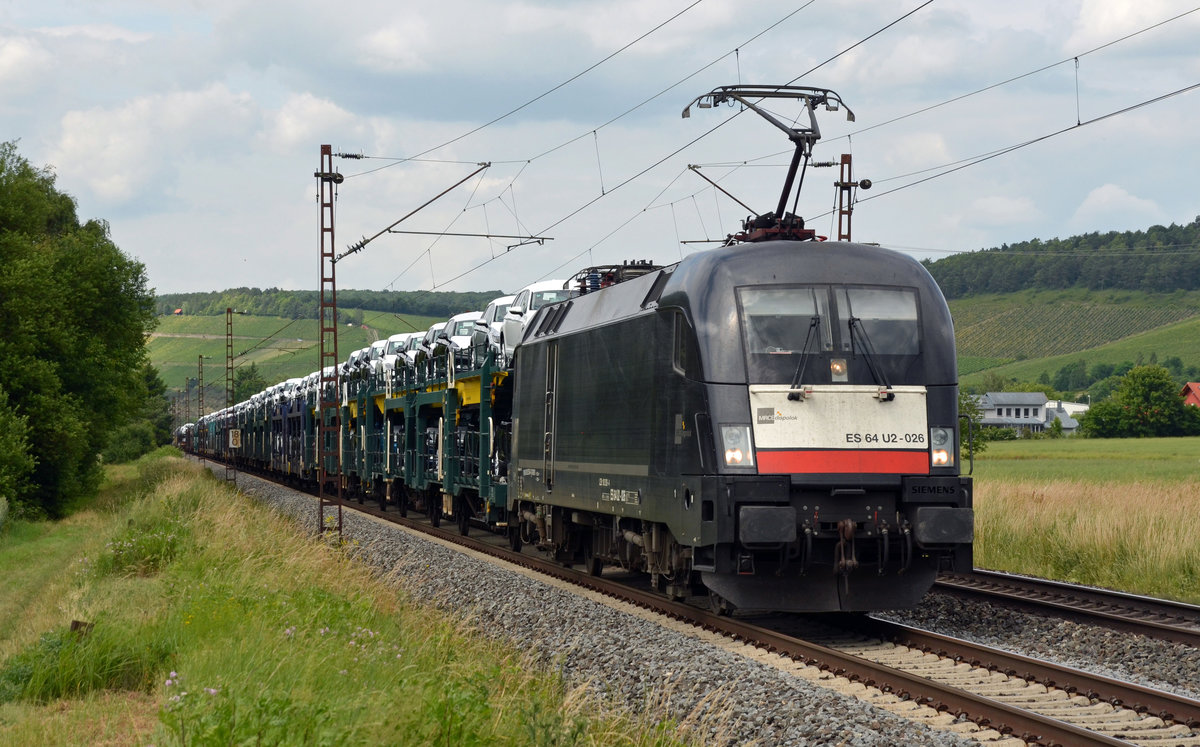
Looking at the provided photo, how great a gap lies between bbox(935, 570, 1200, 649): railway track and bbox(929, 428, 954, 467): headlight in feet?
7.03

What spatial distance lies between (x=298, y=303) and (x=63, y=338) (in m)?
89.0

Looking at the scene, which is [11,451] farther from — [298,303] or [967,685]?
[298,303]

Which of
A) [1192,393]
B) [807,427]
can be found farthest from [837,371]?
[1192,393]

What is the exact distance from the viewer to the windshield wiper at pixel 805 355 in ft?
36.3

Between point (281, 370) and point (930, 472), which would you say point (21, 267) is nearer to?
point (930, 472)

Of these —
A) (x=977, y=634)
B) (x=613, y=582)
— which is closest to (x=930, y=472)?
(x=977, y=634)

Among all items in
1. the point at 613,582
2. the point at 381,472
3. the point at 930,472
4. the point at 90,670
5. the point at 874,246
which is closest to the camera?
the point at 90,670

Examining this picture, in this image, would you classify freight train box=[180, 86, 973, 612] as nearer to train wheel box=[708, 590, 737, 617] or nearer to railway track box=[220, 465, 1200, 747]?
train wheel box=[708, 590, 737, 617]

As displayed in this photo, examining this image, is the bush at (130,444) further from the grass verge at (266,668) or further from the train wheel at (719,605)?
the train wheel at (719,605)

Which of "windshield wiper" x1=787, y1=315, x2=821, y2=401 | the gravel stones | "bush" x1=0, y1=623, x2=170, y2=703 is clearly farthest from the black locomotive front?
"bush" x1=0, y1=623, x2=170, y2=703

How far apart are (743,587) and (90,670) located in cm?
556

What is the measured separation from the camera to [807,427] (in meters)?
11.0

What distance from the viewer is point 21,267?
3456 centimetres

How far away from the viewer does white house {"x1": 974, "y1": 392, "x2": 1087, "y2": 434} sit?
443 feet
